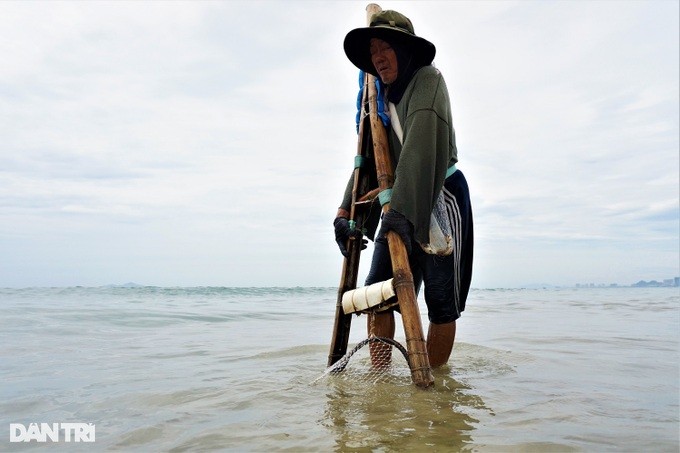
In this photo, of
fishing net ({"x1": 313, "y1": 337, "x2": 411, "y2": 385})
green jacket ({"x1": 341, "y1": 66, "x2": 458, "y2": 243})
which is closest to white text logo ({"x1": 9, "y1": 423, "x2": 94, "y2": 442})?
fishing net ({"x1": 313, "y1": 337, "x2": 411, "y2": 385})

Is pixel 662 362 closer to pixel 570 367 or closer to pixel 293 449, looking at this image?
pixel 570 367

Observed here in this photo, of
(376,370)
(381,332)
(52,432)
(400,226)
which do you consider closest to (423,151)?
(400,226)

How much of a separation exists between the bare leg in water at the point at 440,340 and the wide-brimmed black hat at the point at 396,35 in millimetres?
1787

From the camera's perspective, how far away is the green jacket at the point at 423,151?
3.24 metres

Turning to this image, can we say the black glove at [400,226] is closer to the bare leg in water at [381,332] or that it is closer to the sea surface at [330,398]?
the bare leg in water at [381,332]

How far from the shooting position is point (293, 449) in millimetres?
2219

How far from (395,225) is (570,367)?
2.14m

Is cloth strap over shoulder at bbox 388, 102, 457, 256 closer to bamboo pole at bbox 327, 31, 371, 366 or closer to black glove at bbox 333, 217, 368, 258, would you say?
bamboo pole at bbox 327, 31, 371, 366

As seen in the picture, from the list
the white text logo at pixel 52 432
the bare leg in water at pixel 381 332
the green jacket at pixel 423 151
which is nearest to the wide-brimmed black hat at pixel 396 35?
the green jacket at pixel 423 151

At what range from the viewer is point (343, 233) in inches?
153

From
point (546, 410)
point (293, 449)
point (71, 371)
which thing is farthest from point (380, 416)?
point (71, 371)

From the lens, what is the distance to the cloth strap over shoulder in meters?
3.42

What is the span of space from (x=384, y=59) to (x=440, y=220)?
114 centimetres

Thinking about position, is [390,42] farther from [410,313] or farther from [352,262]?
[410,313]
